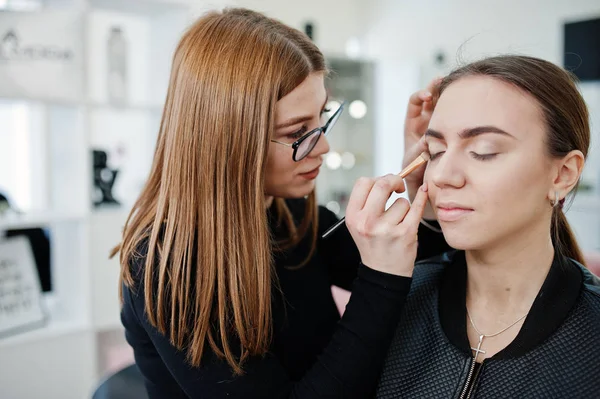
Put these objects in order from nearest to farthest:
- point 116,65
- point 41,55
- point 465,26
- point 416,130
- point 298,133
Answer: point 298,133 → point 416,130 → point 41,55 → point 116,65 → point 465,26

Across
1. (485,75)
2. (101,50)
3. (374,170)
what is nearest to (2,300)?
(101,50)

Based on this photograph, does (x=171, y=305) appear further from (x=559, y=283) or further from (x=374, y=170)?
(x=374, y=170)

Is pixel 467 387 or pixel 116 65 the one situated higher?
pixel 116 65

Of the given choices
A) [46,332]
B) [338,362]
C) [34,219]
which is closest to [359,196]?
[338,362]

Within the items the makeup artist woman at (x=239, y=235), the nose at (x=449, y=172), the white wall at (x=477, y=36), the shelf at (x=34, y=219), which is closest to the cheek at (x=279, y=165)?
the makeup artist woman at (x=239, y=235)

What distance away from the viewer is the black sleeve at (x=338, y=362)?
877 millimetres

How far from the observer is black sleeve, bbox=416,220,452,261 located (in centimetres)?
122

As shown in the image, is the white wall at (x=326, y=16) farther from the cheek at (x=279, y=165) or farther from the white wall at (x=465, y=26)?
the cheek at (x=279, y=165)

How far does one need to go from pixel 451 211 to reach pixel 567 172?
7.4 inches

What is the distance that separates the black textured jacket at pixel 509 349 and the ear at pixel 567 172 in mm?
123

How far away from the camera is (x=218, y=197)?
0.96 m

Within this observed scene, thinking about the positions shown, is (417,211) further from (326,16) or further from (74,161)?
(326,16)

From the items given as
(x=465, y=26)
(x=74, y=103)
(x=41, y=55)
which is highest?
(x=465, y=26)

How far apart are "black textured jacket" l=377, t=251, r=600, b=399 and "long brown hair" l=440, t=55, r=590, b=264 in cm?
20
